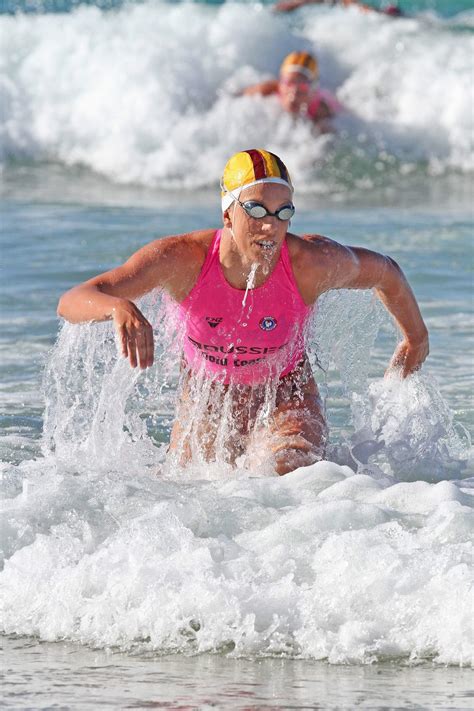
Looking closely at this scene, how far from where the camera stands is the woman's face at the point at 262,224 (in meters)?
5.95

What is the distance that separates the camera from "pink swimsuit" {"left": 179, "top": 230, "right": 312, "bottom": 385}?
20.3ft

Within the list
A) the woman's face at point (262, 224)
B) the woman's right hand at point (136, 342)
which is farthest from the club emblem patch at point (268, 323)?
the woman's right hand at point (136, 342)

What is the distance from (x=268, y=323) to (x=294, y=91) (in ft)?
41.9

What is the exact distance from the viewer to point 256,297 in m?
6.21

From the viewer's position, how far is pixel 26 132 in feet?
64.5

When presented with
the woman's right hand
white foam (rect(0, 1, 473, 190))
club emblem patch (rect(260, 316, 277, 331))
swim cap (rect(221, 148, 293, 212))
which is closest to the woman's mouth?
swim cap (rect(221, 148, 293, 212))

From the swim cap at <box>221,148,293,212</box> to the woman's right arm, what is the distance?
12.5 inches

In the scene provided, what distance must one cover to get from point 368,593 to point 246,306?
1876 mm

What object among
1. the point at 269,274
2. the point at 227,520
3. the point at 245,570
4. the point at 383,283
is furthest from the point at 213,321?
the point at 245,570

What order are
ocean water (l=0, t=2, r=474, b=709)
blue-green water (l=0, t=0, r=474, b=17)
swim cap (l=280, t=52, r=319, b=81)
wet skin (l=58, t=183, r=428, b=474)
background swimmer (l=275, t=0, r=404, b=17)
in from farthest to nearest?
1. blue-green water (l=0, t=0, r=474, b=17)
2. background swimmer (l=275, t=0, r=404, b=17)
3. swim cap (l=280, t=52, r=319, b=81)
4. wet skin (l=58, t=183, r=428, b=474)
5. ocean water (l=0, t=2, r=474, b=709)

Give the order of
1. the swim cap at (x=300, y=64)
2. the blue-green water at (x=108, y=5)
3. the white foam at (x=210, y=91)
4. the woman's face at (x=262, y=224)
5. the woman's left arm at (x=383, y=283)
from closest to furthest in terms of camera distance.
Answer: the woman's face at (x=262, y=224), the woman's left arm at (x=383, y=283), the swim cap at (x=300, y=64), the white foam at (x=210, y=91), the blue-green water at (x=108, y=5)

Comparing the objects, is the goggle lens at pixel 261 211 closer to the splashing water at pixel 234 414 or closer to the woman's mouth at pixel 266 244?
the woman's mouth at pixel 266 244

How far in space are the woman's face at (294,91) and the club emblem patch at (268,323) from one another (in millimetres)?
12711

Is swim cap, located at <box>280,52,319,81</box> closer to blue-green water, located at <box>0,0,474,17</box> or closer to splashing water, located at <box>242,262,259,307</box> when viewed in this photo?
blue-green water, located at <box>0,0,474,17</box>
